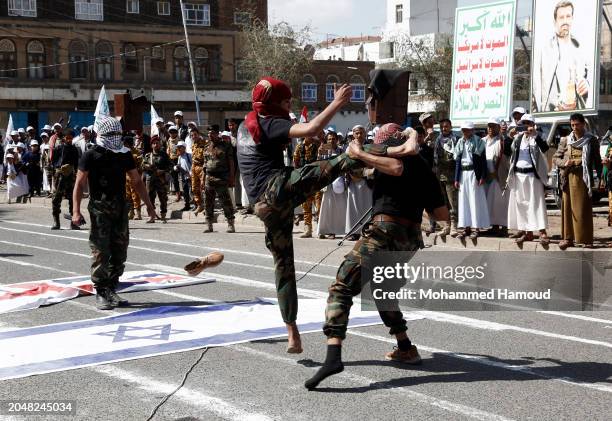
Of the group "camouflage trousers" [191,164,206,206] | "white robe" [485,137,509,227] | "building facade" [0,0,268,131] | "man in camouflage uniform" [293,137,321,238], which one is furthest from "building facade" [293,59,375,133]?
"white robe" [485,137,509,227]

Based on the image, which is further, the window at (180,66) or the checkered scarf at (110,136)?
the window at (180,66)

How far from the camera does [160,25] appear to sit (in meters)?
66.3

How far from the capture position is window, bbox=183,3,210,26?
2657 inches

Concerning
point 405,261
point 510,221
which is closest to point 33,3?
point 510,221

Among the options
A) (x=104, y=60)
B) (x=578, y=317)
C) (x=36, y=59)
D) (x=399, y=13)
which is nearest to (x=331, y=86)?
(x=104, y=60)

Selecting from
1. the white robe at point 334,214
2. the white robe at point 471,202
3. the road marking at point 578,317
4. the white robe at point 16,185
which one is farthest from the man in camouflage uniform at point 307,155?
the white robe at point 16,185

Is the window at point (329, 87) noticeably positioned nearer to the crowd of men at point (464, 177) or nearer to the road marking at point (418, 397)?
the crowd of men at point (464, 177)

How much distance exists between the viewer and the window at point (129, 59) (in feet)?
212

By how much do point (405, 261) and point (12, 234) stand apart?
1296cm

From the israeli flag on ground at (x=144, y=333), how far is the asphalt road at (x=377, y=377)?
→ 0.23 metres

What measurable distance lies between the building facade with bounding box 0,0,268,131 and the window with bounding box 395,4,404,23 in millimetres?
24576

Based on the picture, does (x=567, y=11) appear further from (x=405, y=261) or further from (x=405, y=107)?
(x=405, y=261)

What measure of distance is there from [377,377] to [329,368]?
492 millimetres

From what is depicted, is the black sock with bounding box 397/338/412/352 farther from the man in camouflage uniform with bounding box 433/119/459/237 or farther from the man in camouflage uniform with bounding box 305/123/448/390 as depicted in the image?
the man in camouflage uniform with bounding box 433/119/459/237
